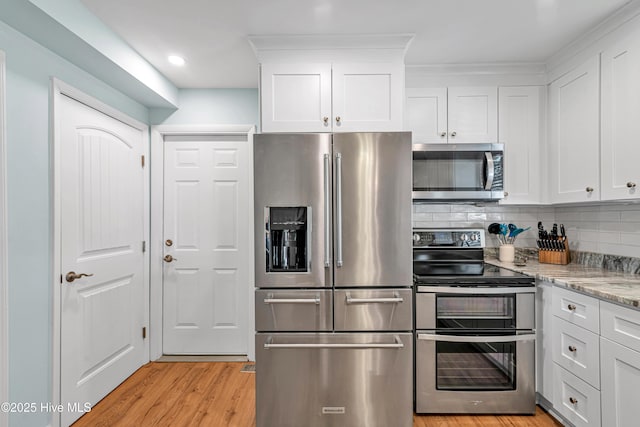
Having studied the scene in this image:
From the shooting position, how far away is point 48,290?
196cm

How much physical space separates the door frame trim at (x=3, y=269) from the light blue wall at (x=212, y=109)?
1.40m

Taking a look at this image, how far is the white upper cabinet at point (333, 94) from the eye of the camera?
2.23 m

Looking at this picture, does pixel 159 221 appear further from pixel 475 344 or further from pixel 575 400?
pixel 575 400

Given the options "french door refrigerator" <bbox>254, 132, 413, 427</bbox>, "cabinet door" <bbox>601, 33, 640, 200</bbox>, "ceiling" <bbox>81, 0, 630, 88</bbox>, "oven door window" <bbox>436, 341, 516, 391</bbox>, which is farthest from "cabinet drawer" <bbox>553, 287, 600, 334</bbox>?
"ceiling" <bbox>81, 0, 630, 88</bbox>

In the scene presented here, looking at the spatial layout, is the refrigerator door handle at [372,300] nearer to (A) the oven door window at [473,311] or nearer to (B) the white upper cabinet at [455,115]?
(A) the oven door window at [473,311]

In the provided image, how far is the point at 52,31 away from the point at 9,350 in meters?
1.64

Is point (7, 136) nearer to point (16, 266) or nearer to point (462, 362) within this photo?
point (16, 266)

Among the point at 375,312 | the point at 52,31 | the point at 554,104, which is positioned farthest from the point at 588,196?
the point at 52,31

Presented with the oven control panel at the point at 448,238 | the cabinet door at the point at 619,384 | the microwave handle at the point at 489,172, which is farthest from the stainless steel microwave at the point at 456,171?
the cabinet door at the point at 619,384

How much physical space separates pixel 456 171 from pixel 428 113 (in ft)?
1.70

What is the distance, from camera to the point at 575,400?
189cm

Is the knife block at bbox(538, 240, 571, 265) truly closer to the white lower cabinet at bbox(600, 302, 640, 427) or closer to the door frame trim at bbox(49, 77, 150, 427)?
the white lower cabinet at bbox(600, 302, 640, 427)

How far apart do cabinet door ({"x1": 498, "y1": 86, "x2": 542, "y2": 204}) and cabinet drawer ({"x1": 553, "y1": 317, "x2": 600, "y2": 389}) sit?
1044 mm

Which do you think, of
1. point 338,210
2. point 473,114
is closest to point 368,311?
point 338,210
